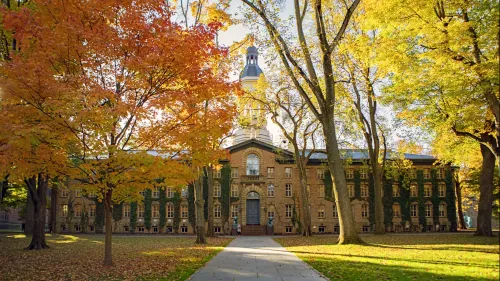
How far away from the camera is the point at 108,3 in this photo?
12.0 m

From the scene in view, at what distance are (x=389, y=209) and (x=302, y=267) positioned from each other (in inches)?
1468

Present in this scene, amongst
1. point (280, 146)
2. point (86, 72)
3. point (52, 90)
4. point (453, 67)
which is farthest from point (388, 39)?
point (280, 146)

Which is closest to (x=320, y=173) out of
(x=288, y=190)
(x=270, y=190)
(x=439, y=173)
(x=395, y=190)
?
(x=288, y=190)

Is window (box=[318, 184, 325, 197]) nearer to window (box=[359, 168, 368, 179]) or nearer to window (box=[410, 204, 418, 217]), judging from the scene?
window (box=[359, 168, 368, 179])

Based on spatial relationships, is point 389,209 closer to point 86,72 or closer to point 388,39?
point 388,39

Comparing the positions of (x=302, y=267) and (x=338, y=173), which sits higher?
(x=338, y=173)

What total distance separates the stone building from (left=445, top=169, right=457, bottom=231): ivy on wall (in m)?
0.11

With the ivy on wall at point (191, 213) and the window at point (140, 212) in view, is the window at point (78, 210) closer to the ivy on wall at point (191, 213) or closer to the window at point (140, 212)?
the window at point (140, 212)

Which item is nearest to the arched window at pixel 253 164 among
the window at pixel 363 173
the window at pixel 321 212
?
the window at pixel 321 212

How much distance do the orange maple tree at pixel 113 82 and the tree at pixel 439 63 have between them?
919cm

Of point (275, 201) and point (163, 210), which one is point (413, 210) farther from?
point (163, 210)

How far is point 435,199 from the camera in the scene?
4703 centimetres

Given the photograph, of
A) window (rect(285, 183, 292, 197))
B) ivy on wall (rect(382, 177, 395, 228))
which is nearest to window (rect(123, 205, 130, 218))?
window (rect(285, 183, 292, 197))

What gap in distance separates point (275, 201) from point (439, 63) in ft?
101
